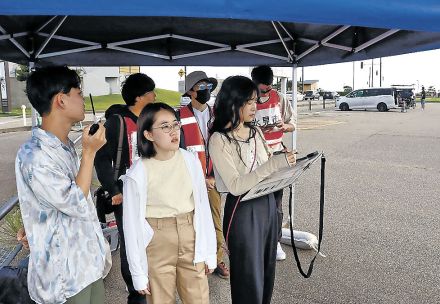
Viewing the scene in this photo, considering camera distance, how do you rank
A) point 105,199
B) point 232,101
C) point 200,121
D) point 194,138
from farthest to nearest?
point 200,121
point 194,138
point 105,199
point 232,101

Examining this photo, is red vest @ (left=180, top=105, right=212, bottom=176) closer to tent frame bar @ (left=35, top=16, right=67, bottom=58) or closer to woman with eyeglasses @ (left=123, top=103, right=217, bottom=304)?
woman with eyeglasses @ (left=123, top=103, right=217, bottom=304)

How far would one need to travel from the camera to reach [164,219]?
2.10m

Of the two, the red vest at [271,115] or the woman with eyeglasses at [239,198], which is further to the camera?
the red vest at [271,115]

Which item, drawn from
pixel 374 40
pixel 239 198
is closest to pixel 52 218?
pixel 239 198

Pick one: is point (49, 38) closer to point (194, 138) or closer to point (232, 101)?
point (194, 138)

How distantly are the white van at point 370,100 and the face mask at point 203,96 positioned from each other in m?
26.4

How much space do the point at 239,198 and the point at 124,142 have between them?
1.01m

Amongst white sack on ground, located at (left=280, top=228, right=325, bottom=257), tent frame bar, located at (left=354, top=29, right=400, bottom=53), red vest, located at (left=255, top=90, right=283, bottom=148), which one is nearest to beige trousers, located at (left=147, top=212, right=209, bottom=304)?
red vest, located at (left=255, top=90, right=283, bottom=148)

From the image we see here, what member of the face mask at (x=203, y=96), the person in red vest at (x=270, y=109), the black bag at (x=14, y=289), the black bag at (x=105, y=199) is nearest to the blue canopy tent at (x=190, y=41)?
the person in red vest at (x=270, y=109)

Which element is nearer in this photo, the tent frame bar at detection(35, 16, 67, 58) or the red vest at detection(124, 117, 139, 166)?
the red vest at detection(124, 117, 139, 166)

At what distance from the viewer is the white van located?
27.3 meters

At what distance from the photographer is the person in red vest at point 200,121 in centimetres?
331

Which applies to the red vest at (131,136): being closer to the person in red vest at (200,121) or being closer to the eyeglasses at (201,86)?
the person in red vest at (200,121)

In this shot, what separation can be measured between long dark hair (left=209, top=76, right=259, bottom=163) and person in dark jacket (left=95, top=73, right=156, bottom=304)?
2.68 feet
